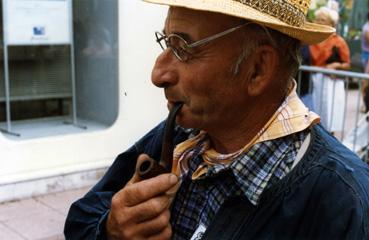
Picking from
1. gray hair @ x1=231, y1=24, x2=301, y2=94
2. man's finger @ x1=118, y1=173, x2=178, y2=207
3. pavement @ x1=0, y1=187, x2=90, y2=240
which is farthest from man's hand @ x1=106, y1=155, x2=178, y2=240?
pavement @ x1=0, y1=187, x2=90, y2=240

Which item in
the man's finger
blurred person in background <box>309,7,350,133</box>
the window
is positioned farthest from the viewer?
blurred person in background <box>309,7,350,133</box>

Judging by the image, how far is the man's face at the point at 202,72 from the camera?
161 centimetres

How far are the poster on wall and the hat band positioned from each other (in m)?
3.89

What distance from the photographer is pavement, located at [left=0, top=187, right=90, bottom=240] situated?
4.34 meters

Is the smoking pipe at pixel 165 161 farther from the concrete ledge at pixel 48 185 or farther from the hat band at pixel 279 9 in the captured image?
the concrete ledge at pixel 48 185

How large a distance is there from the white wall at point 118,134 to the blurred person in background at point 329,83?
6.98 ft

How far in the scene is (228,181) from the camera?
5.50 feet

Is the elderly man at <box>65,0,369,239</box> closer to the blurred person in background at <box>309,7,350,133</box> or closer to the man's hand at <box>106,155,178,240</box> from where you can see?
the man's hand at <box>106,155,178,240</box>

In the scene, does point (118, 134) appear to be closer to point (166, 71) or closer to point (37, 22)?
point (37, 22)

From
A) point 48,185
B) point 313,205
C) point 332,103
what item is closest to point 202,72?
point 313,205

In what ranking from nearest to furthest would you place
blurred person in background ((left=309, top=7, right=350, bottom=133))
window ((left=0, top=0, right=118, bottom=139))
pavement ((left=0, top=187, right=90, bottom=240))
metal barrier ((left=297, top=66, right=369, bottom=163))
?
1. pavement ((left=0, top=187, right=90, bottom=240))
2. window ((left=0, top=0, right=118, bottom=139))
3. metal barrier ((left=297, top=66, right=369, bottom=163))
4. blurred person in background ((left=309, top=7, right=350, bottom=133))

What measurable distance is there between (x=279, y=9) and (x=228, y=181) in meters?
0.50

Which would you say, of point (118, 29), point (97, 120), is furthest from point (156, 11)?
point (97, 120)

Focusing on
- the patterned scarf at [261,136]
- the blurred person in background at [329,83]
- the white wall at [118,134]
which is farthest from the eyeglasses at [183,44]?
the blurred person in background at [329,83]
